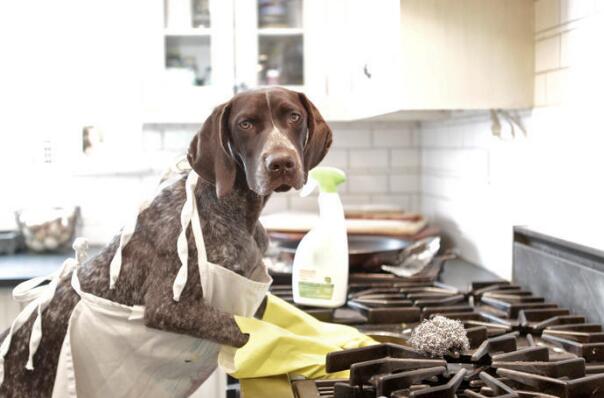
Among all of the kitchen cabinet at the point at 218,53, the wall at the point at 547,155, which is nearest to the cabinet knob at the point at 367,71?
the wall at the point at 547,155

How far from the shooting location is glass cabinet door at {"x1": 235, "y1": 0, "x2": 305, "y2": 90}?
2891 mm

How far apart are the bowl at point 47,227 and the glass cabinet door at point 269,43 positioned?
0.85 m

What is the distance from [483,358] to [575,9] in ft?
3.00

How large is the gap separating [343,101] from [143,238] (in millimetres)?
1487

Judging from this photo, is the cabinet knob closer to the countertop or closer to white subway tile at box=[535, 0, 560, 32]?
white subway tile at box=[535, 0, 560, 32]

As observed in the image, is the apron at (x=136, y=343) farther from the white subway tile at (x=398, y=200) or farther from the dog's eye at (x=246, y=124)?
the white subway tile at (x=398, y=200)

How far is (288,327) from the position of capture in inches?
62.6

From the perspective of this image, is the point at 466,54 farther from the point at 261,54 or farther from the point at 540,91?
the point at 261,54

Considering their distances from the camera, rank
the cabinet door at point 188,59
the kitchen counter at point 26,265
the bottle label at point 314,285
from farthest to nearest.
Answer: the cabinet door at point 188,59
the kitchen counter at point 26,265
the bottle label at point 314,285

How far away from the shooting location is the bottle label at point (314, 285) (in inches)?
73.3

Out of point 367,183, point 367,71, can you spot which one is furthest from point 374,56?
point 367,183

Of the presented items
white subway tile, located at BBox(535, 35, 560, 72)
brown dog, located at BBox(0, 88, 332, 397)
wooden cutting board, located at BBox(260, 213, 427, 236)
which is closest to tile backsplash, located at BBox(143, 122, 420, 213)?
wooden cutting board, located at BBox(260, 213, 427, 236)

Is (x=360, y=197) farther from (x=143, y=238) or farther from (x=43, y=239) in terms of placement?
(x=143, y=238)

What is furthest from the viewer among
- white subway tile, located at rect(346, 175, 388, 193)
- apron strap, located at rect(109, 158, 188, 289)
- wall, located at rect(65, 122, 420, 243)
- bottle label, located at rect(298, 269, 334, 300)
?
white subway tile, located at rect(346, 175, 388, 193)
